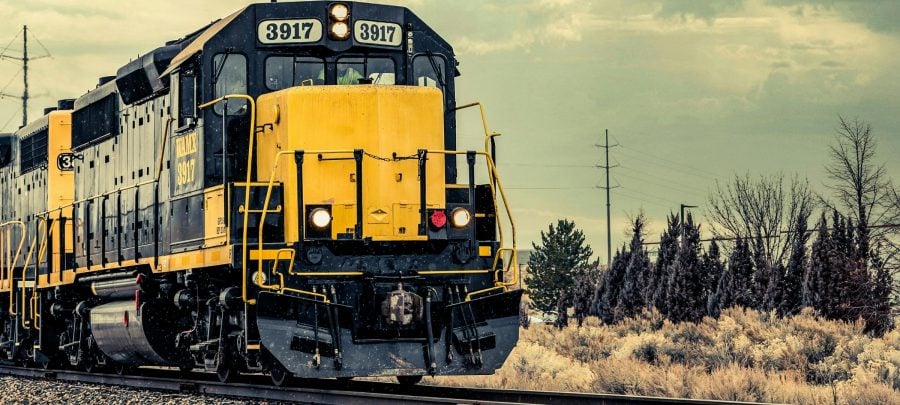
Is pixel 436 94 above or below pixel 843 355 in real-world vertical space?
above

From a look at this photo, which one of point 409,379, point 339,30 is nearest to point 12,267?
point 409,379

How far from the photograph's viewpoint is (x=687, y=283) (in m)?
36.7

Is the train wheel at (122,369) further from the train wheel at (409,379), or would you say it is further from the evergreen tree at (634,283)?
the evergreen tree at (634,283)

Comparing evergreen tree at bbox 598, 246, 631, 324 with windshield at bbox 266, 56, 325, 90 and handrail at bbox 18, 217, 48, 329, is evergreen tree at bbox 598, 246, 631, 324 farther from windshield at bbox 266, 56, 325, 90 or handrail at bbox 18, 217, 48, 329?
windshield at bbox 266, 56, 325, 90

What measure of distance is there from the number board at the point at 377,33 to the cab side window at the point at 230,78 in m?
1.18

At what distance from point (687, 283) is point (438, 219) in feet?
84.5

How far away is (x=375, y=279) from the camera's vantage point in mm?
11664

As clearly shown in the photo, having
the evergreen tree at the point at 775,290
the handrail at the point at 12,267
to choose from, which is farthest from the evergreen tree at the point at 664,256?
the handrail at the point at 12,267

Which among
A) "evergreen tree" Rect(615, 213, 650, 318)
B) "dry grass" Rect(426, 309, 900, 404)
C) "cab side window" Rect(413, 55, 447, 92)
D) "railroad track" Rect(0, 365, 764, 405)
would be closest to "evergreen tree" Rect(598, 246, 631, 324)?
"evergreen tree" Rect(615, 213, 650, 318)

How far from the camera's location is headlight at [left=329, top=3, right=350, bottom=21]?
1225cm

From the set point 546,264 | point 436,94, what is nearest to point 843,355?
point 436,94

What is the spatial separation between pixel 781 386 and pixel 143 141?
7802 mm

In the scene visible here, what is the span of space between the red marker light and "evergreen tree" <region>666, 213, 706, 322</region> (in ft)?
80.9

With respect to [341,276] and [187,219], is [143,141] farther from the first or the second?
[341,276]
